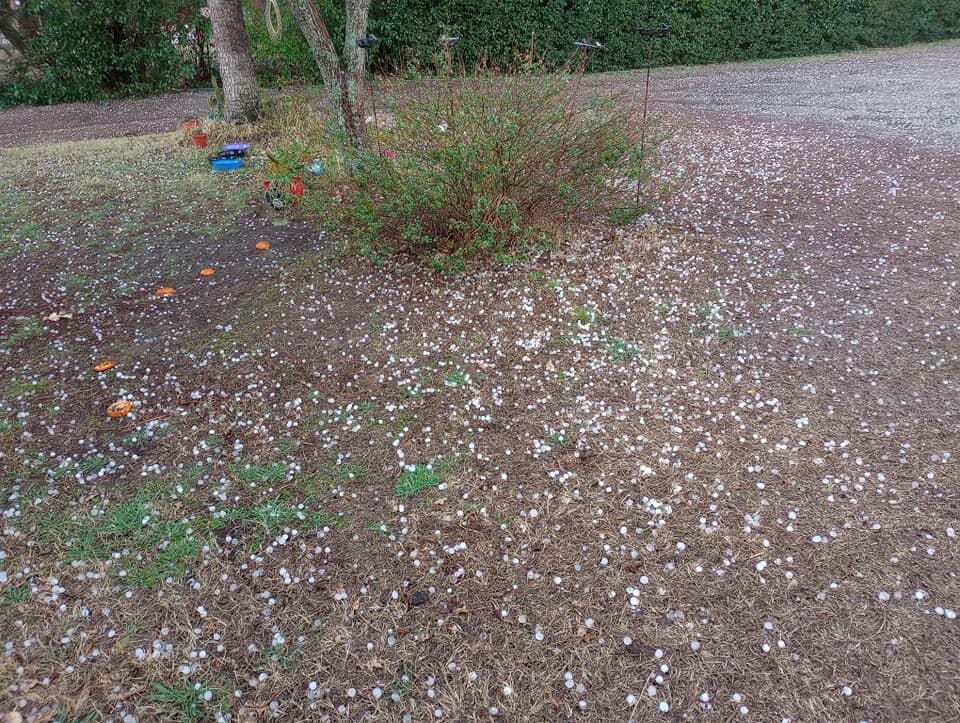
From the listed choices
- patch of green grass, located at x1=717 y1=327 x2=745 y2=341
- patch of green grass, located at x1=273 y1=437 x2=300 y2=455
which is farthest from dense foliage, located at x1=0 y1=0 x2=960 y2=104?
patch of green grass, located at x1=273 y1=437 x2=300 y2=455

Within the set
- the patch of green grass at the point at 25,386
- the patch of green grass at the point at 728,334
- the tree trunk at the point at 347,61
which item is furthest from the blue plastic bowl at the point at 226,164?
the patch of green grass at the point at 728,334

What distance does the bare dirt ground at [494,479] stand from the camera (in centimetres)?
205

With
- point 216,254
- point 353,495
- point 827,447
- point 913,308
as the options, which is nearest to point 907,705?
point 827,447

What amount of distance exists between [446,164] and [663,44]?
11.1 m

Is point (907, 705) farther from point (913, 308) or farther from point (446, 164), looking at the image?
point (446, 164)

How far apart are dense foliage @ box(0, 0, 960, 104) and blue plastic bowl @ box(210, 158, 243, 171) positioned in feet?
10.4

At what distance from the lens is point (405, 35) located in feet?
36.5

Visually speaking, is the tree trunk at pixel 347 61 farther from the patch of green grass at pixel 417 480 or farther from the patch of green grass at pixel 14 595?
the patch of green grass at pixel 14 595

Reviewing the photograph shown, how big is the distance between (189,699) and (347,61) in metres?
5.20

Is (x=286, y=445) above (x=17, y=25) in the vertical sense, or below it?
below

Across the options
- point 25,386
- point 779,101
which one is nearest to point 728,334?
point 25,386

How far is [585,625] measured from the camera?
2.19 meters

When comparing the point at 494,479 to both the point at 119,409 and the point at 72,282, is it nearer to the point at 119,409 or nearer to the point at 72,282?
the point at 119,409

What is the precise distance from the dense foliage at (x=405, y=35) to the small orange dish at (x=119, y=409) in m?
6.72
